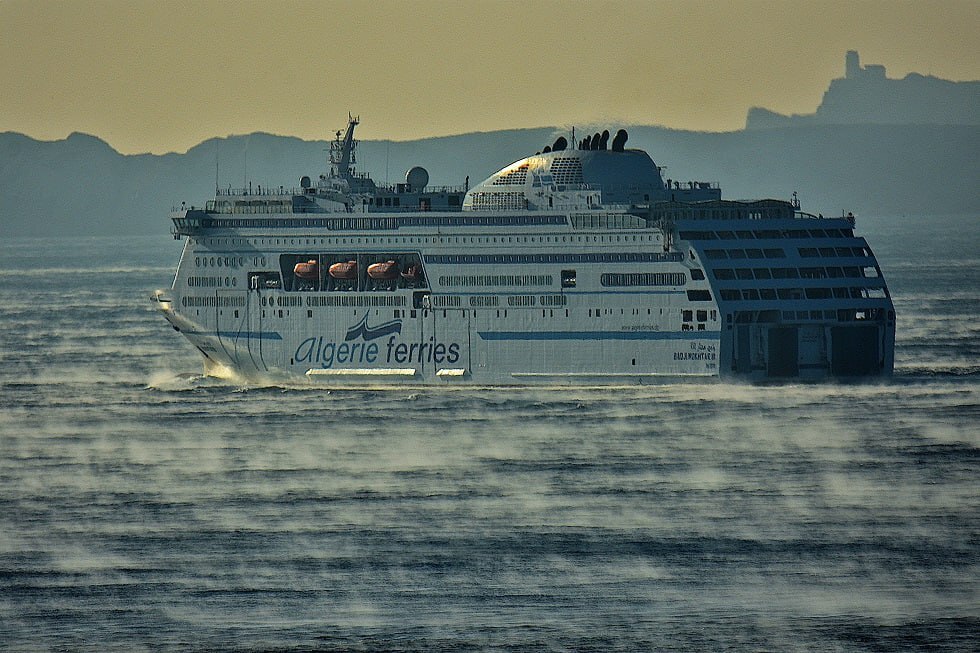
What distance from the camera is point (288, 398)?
71.5m

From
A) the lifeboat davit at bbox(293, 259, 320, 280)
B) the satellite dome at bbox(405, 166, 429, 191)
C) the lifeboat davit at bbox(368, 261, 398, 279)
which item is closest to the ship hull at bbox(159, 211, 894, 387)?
the lifeboat davit at bbox(293, 259, 320, 280)

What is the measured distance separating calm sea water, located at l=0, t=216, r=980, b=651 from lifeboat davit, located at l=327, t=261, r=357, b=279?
14.6 ft

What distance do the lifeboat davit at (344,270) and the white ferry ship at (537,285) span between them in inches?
2.0

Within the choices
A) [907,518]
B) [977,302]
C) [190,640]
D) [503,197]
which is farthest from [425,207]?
[977,302]

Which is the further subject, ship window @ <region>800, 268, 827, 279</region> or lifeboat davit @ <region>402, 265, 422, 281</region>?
lifeboat davit @ <region>402, 265, 422, 281</region>

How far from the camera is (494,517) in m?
49.4

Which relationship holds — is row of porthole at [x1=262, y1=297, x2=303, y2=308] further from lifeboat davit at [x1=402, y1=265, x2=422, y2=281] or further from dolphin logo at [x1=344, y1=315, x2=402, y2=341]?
lifeboat davit at [x1=402, y1=265, x2=422, y2=281]

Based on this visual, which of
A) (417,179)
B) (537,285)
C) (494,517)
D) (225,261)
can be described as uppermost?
(417,179)

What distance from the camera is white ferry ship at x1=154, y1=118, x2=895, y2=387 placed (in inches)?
2758

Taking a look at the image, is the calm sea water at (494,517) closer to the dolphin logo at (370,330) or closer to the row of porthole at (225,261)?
the dolphin logo at (370,330)

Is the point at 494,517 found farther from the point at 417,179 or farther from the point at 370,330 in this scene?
the point at 417,179

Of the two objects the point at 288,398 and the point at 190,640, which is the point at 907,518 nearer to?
the point at 190,640

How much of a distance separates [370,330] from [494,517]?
25.3 metres

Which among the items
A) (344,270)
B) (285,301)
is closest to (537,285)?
(344,270)
